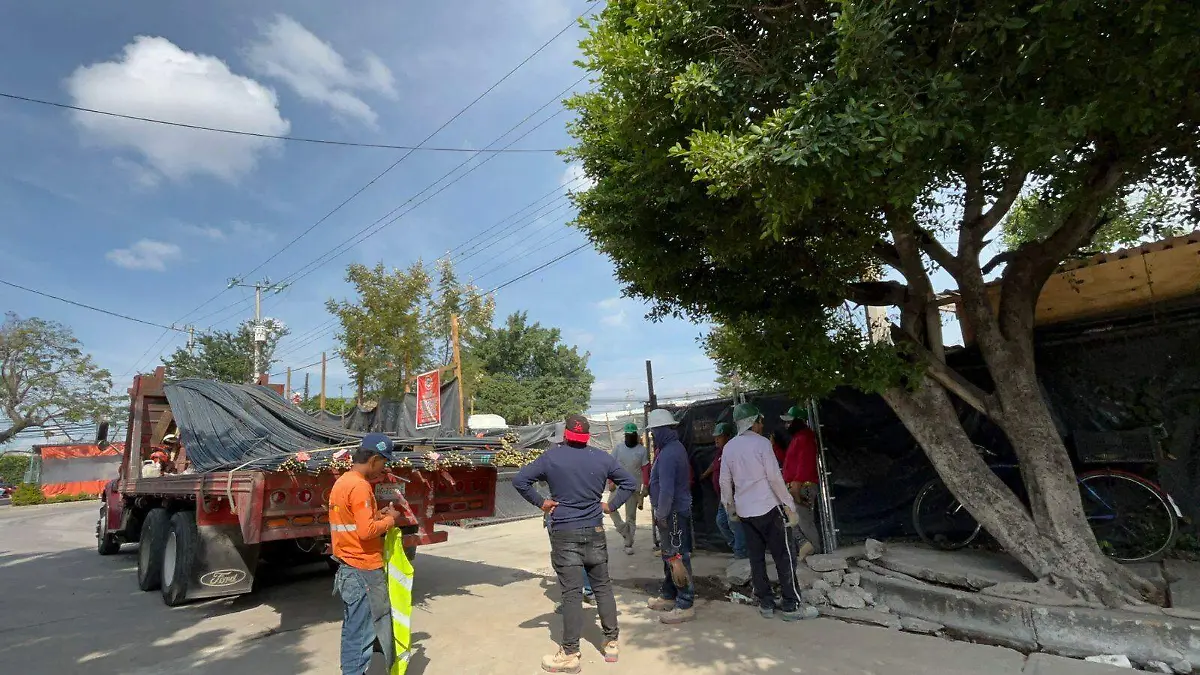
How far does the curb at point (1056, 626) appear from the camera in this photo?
3.86 metres

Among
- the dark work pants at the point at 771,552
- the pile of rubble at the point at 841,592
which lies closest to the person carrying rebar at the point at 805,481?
the pile of rubble at the point at 841,592

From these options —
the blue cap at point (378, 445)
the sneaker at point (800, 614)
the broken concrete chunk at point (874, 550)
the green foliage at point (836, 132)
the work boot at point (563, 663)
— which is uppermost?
the green foliage at point (836, 132)

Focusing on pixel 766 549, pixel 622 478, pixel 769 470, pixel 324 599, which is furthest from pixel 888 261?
pixel 324 599

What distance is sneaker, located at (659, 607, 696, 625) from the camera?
5039 millimetres

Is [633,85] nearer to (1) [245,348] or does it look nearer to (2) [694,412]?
(2) [694,412]

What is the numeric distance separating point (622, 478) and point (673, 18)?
10.4ft

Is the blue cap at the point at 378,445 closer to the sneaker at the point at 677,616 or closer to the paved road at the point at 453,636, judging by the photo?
the paved road at the point at 453,636

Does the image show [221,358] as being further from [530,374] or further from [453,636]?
[453,636]

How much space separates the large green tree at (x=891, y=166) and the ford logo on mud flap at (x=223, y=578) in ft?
15.3

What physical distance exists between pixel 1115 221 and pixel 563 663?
9.71m

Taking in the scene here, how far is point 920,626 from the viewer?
4699 mm

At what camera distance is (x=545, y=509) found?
4383 millimetres

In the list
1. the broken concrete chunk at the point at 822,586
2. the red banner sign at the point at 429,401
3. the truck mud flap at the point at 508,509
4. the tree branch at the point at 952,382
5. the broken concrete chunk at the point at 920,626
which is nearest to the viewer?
the broken concrete chunk at the point at 920,626

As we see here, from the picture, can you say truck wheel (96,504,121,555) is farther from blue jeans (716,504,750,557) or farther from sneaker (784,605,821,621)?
sneaker (784,605,821,621)
